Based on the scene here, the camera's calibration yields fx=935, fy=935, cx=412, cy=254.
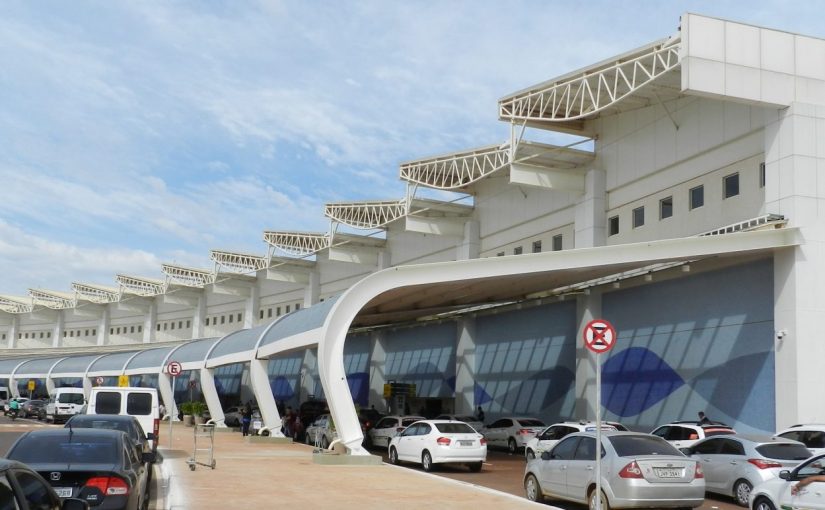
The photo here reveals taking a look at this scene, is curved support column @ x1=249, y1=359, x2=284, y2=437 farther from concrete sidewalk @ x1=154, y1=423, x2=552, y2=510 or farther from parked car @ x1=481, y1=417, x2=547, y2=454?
concrete sidewalk @ x1=154, y1=423, x2=552, y2=510

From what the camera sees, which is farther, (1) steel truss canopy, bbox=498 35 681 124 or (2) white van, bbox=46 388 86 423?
(2) white van, bbox=46 388 86 423

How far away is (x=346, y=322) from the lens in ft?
91.4

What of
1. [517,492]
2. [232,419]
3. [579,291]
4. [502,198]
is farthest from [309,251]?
[517,492]

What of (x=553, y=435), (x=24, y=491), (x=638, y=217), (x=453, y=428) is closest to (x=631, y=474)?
(x=24, y=491)

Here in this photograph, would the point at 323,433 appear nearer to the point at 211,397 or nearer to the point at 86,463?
the point at 211,397

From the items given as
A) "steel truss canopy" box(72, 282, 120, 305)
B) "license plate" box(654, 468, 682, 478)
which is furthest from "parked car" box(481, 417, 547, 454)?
"steel truss canopy" box(72, 282, 120, 305)

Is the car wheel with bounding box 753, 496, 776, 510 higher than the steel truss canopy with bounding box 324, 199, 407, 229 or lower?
lower

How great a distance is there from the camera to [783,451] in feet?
58.4

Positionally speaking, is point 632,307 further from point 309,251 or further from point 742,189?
point 309,251

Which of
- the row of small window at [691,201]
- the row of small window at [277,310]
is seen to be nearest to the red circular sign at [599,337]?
the row of small window at [691,201]

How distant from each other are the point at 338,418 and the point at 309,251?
35.4m

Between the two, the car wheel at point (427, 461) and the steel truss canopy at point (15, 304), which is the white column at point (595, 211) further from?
the steel truss canopy at point (15, 304)

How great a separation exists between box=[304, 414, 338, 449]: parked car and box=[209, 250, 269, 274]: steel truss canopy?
112 feet

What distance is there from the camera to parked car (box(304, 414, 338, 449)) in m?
31.2
